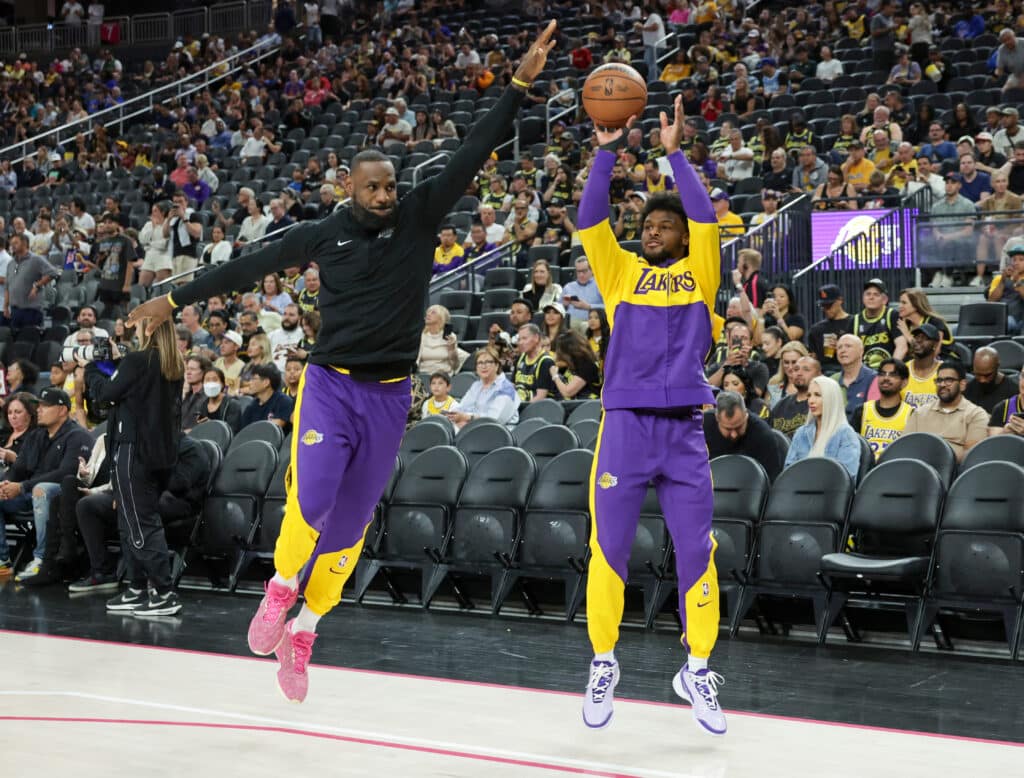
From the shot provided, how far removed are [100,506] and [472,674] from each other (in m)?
3.84

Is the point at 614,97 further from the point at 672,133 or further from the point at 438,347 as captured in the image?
the point at 438,347

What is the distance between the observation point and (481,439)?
8688mm

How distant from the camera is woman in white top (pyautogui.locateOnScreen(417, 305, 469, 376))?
10.9m

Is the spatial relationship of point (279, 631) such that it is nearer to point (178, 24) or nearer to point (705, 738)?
point (705, 738)

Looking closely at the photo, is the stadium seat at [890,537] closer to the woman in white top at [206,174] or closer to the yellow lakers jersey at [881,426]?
the yellow lakers jersey at [881,426]

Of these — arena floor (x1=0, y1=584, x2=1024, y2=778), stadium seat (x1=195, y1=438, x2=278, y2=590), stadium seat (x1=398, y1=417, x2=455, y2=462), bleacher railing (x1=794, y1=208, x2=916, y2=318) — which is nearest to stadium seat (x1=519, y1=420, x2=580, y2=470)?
stadium seat (x1=398, y1=417, x2=455, y2=462)

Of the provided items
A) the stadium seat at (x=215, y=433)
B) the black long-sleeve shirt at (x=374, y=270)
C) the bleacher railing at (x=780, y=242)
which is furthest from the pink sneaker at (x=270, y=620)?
the bleacher railing at (x=780, y=242)

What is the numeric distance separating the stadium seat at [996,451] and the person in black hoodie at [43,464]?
619cm

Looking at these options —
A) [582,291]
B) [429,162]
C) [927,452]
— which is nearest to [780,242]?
[582,291]

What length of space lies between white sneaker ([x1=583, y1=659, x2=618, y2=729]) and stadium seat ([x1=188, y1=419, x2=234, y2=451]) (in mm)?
5439

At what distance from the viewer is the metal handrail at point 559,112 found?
17.4 m

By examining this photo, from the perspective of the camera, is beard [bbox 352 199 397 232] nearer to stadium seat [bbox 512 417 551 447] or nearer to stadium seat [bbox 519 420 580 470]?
stadium seat [bbox 519 420 580 470]

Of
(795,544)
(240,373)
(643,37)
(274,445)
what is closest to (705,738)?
(795,544)

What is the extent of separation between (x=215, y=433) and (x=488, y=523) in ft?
9.06
